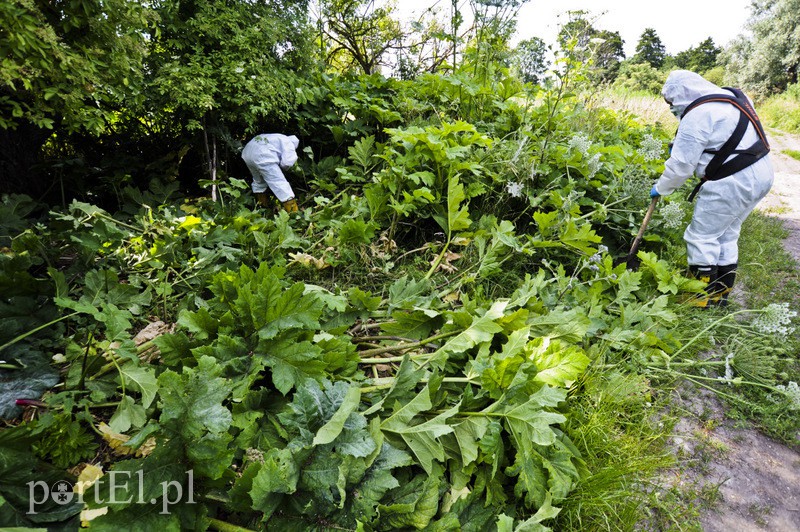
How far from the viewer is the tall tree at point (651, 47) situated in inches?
1783

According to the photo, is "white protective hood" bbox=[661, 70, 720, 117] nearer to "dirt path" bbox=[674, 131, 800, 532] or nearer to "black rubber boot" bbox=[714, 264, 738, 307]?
"black rubber boot" bbox=[714, 264, 738, 307]

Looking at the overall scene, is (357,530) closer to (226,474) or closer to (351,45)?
(226,474)

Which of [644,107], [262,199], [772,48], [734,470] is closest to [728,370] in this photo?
[734,470]

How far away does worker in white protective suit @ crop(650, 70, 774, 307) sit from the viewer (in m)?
3.21

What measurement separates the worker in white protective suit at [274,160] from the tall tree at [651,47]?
54.9 m

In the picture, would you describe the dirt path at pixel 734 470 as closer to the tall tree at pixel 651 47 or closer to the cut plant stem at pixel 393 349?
the cut plant stem at pixel 393 349

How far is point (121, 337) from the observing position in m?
1.38

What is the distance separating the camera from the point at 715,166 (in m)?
3.31

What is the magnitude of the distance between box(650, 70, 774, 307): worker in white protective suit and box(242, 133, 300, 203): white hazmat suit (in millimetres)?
3269

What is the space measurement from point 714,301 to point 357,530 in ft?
12.3

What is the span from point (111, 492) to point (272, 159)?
3133 millimetres

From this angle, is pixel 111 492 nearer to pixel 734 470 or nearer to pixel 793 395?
A: pixel 734 470

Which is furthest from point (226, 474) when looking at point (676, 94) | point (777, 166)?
point (777, 166)

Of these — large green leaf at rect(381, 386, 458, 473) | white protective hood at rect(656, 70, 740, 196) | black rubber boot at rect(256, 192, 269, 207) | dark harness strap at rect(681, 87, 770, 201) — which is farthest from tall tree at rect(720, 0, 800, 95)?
large green leaf at rect(381, 386, 458, 473)
